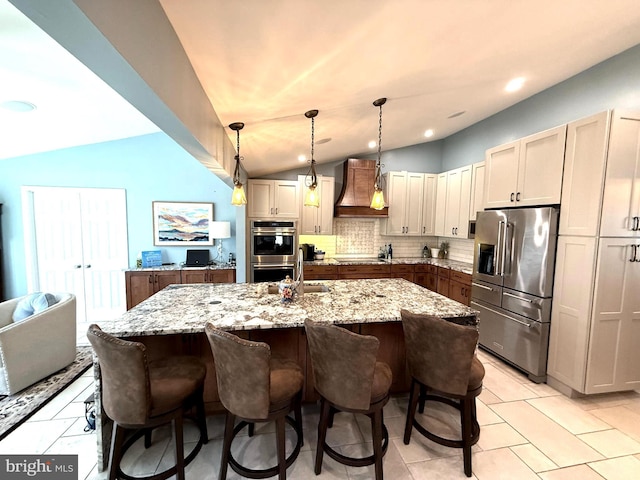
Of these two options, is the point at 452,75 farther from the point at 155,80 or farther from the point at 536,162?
the point at 155,80

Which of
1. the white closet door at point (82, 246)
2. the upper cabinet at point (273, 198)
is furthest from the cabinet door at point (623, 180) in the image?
the white closet door at point (82, 246)

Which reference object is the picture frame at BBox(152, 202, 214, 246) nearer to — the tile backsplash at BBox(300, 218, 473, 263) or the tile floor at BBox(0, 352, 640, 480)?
the tile backsplash at BBox(300, 218, 473, 263)

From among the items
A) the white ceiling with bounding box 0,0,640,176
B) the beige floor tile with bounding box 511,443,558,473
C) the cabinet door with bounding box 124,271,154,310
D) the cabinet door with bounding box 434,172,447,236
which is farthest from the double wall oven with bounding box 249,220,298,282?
the beige floor tile with bounding box 511,443,558,473

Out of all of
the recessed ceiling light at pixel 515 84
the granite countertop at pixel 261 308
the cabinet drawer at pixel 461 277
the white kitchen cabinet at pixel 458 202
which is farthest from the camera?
the white kitchen cabinet at pixel 458 202

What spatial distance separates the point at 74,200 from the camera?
436 centimetres

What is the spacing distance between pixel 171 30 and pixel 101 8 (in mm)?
610

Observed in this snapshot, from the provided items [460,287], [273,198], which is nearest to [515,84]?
[460,287]

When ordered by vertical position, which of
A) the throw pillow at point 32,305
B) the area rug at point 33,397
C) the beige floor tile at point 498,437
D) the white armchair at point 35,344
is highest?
the throw pillow at point 32,305

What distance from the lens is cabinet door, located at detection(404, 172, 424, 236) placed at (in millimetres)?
5102

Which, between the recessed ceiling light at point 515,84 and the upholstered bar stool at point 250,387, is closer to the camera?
the upholstered bar stool at point 250,387

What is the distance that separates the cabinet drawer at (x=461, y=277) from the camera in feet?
12.9

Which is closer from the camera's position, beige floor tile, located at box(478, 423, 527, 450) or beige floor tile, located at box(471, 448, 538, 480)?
beige floor tile, located at box(471, 448, 538, 480)

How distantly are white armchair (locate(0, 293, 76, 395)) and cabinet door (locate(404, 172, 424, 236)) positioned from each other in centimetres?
501

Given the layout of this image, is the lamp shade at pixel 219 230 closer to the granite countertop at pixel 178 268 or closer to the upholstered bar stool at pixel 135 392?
the granite countertop at pixel 178 268
